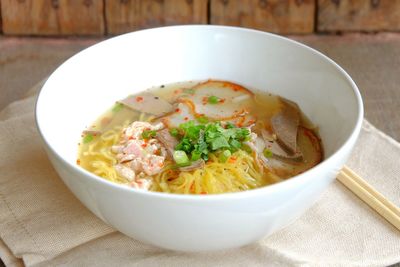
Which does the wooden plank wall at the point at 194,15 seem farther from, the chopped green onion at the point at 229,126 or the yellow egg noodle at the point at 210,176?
the yellow egg noodle at the point at 210,176

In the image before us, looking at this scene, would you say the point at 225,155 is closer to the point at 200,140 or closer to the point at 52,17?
the point at 200,140

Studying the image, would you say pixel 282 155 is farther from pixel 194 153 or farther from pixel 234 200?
pixel 234 200

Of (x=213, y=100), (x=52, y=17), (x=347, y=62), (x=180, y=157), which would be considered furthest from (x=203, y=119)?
(x=52, y=17)

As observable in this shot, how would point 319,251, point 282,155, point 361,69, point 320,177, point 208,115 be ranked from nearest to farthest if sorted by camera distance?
point 320,177 → point 319,251 → point 282,155 → point 208,115 → point 361,69

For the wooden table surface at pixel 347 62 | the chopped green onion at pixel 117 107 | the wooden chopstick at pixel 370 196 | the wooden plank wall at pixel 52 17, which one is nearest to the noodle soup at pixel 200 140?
the chopped green onion at pixel 117 107

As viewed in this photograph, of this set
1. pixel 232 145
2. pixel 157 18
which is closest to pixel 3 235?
pixel 232 145

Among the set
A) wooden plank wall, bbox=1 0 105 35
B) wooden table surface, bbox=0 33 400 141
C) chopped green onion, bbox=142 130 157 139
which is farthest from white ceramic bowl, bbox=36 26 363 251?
wooden plank wall, bbox=1 0 105 35

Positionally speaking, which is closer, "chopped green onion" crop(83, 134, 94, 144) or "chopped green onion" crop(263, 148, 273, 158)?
"chopped green onion" crop(263, 148, 273, 158)

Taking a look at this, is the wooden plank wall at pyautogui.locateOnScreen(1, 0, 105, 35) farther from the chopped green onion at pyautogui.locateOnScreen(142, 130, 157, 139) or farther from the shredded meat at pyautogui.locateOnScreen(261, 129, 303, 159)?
the shredded meat at pyautogui.locateOnScreen(261, 129, 303, 159)
